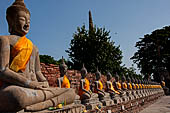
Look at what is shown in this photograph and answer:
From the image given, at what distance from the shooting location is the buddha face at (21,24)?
3.24 metres

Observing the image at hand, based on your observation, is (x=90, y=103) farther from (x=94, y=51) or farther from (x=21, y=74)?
(x=94, y=51)

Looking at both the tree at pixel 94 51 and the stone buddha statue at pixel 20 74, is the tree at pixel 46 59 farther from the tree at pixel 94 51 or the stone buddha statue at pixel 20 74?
the stone buddha statue at pixel 20 74

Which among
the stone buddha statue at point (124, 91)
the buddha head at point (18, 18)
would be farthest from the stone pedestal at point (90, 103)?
the buddha head at point (18, 18)

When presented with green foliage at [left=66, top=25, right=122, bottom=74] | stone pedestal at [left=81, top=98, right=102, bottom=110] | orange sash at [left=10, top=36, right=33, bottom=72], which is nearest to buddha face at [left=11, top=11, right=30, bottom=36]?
orange sash at [left=10, top=36, right=33, bottom=72]

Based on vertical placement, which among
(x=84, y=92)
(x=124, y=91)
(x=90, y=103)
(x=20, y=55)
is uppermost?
(x=20, y=55)

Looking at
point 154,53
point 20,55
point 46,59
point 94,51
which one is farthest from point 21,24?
point 154,53

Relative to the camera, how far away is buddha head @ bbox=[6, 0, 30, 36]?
323 centimetres

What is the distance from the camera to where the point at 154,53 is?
105 ft

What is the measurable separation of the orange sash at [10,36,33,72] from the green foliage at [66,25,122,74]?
13.9m

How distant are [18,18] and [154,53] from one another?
3140 centimetres

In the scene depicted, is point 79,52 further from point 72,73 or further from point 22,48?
point 22,48

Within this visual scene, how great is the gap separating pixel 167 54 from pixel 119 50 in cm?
1356

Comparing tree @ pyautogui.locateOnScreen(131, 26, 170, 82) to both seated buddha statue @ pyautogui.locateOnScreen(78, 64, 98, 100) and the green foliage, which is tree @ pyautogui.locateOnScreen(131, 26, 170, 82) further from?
seated buddha statue @ pyautogui.locateOnScreen(78, 64, 98, 100)

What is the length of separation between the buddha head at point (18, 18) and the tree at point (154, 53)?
96.7 ft
